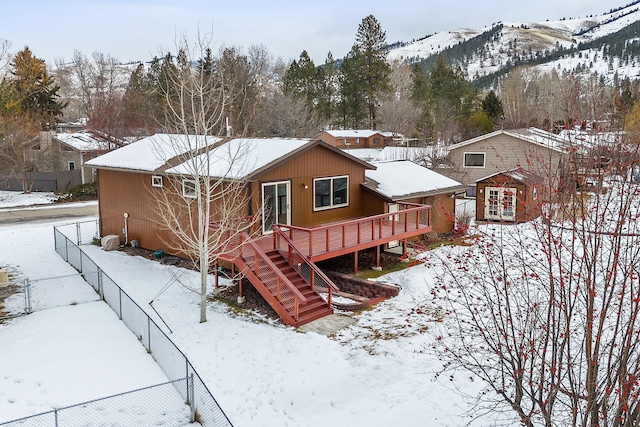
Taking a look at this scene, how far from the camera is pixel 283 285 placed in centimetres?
1446

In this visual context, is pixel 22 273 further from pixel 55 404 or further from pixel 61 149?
pixel 61 149

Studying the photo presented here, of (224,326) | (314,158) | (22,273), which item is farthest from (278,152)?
(22,273)

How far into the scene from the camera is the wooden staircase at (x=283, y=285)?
13531 millimetres

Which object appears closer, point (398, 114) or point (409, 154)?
point (409, 154)

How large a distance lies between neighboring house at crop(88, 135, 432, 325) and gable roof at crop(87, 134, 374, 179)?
5 centimetres

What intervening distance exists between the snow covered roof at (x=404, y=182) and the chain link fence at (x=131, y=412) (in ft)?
39.9

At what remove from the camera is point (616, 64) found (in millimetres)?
187625

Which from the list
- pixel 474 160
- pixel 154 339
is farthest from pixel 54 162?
pixel 154 339

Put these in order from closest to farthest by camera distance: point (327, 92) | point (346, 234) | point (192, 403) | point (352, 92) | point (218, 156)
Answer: point (192, 403), point (346, 234), point (218, 156), point (352, 92), point (327, 92)

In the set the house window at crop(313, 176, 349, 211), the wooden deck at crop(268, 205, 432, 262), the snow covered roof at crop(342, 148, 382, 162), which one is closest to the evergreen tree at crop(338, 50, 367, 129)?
the snow covered roof at crop(342, 148, 382, 162)

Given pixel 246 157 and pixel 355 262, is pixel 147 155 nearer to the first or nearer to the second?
pixel 246 157

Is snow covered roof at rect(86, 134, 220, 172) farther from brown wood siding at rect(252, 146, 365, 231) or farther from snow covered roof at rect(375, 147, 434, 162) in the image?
snow covered roof at rect(375, 147, 434, 162)

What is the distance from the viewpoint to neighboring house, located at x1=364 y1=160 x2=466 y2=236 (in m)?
20.3

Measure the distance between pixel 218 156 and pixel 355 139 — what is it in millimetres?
37896
